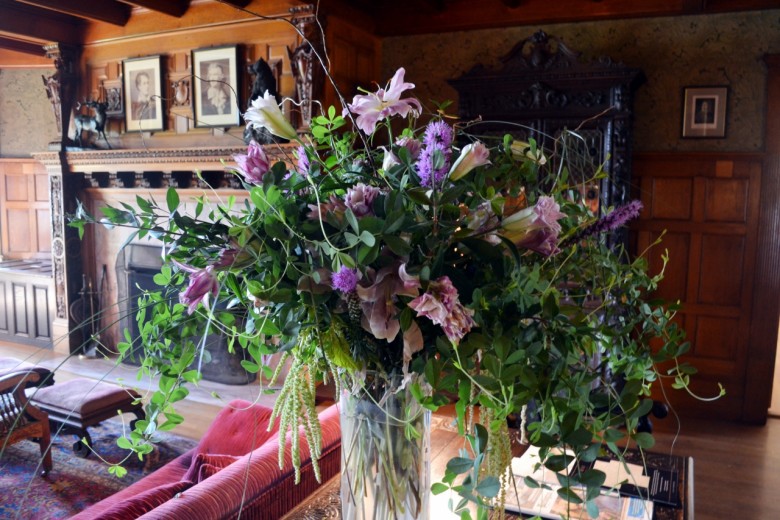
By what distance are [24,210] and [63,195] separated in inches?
55.2

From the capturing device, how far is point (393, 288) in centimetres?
80

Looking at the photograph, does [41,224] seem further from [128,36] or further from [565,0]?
[565,0]

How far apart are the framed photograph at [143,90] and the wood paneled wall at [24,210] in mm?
1800

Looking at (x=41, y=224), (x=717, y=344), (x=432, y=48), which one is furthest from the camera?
(x=41, y=224)

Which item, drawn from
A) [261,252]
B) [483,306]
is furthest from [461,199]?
[261,252]

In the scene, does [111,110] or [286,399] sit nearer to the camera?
[286,399]

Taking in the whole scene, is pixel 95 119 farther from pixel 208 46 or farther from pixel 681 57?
pixel 681 57

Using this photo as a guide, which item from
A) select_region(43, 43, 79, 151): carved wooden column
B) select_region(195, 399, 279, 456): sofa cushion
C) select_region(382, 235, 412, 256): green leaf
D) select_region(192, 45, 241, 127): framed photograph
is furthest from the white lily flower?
select_region(43, 43, 79, 151): carved wooden column

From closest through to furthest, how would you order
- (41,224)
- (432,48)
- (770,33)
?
(770,33) < (432,48) < (41,224)

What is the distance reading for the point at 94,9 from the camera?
16.2 feet

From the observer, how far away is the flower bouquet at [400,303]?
29.9 inches

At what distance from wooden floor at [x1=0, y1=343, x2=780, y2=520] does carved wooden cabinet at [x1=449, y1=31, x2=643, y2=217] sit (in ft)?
5.20

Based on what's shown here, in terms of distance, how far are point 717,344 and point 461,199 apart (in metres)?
4.15

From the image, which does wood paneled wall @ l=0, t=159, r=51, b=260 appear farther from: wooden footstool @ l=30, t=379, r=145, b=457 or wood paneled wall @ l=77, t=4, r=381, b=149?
wooden footstool @ l=30, t=379, r=145, b=457
